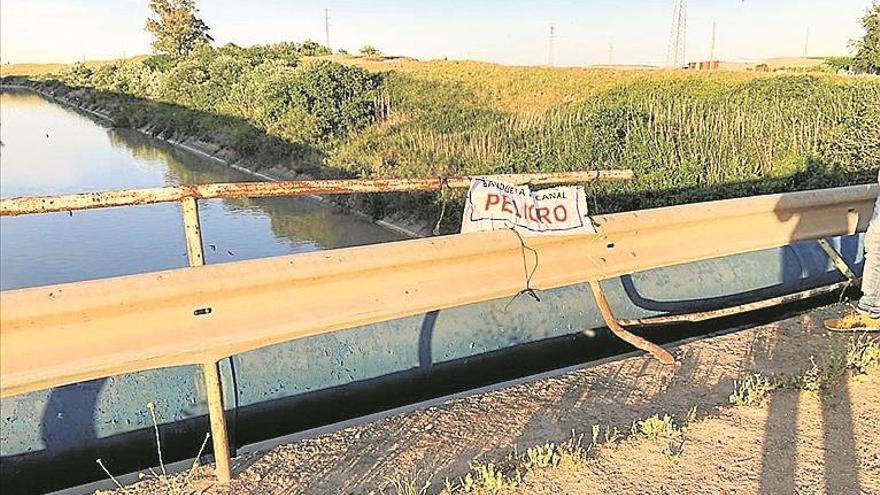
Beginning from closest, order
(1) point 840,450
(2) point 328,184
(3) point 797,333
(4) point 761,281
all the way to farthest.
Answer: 1. (1) point 840,450
2. (2) point 328,184
3. (3) point 797,333
4. (4) point 761,281

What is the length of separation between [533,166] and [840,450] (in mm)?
11364

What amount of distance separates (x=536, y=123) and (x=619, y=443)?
54.7 feet

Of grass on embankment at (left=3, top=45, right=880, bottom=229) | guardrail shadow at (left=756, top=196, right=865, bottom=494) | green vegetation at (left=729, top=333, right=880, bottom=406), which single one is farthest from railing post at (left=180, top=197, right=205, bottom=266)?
grass on embankment at (left=3, top=45, right=880, bottom=229)

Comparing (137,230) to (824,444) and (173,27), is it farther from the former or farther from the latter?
(173,27)

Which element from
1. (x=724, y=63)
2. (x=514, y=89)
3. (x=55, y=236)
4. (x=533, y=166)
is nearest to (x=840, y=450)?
(x=533, y=166)

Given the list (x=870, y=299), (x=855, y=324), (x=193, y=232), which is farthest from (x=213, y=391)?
(x=870, y=299)

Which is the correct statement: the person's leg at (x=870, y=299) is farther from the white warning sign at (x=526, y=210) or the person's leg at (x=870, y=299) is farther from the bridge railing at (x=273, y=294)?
the white warning sign at (x=526, y=210)

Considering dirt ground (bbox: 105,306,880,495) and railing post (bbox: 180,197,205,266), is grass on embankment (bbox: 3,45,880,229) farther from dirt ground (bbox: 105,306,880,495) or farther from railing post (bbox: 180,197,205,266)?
railing post (bbox: 180,197,205,266)

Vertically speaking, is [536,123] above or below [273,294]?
below

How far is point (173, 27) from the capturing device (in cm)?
6912

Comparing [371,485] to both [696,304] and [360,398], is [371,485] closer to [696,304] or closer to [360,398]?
[360,398]

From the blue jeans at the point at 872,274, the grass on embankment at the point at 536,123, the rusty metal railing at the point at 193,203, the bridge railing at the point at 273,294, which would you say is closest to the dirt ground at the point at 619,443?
the rusty metal railing at the point at 193,203

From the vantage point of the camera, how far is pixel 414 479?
2990 mm

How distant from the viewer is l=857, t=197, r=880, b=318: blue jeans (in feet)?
15.3
